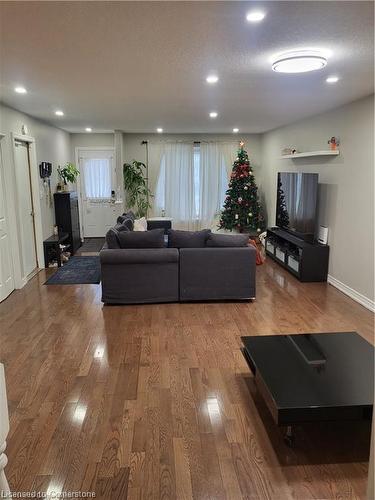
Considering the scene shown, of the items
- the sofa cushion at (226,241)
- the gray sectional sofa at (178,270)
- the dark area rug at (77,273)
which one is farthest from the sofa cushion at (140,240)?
the dark area rug at (77,273)

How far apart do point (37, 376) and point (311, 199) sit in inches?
176

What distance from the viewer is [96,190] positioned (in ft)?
29.7

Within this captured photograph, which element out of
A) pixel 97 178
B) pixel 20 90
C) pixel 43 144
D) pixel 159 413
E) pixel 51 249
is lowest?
pixel 159 413

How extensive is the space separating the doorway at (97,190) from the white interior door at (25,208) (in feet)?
10.1

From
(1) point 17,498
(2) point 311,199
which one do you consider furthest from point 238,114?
(1) point 17,498

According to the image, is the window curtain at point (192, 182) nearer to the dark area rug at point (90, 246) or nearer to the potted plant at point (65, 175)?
the dark area rug at point (90, 246)

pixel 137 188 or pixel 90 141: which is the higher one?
pixel 90 141

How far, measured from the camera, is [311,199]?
222 inches

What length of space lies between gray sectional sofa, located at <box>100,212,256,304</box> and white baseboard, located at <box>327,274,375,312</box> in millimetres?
1313

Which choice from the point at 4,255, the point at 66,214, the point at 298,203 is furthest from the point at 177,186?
the point at 4,255

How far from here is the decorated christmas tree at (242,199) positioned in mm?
8555

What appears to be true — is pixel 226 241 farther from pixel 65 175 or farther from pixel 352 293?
pixel 65 175

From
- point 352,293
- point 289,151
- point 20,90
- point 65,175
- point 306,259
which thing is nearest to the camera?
point 20,90

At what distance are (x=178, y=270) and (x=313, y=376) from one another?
2405 mm
